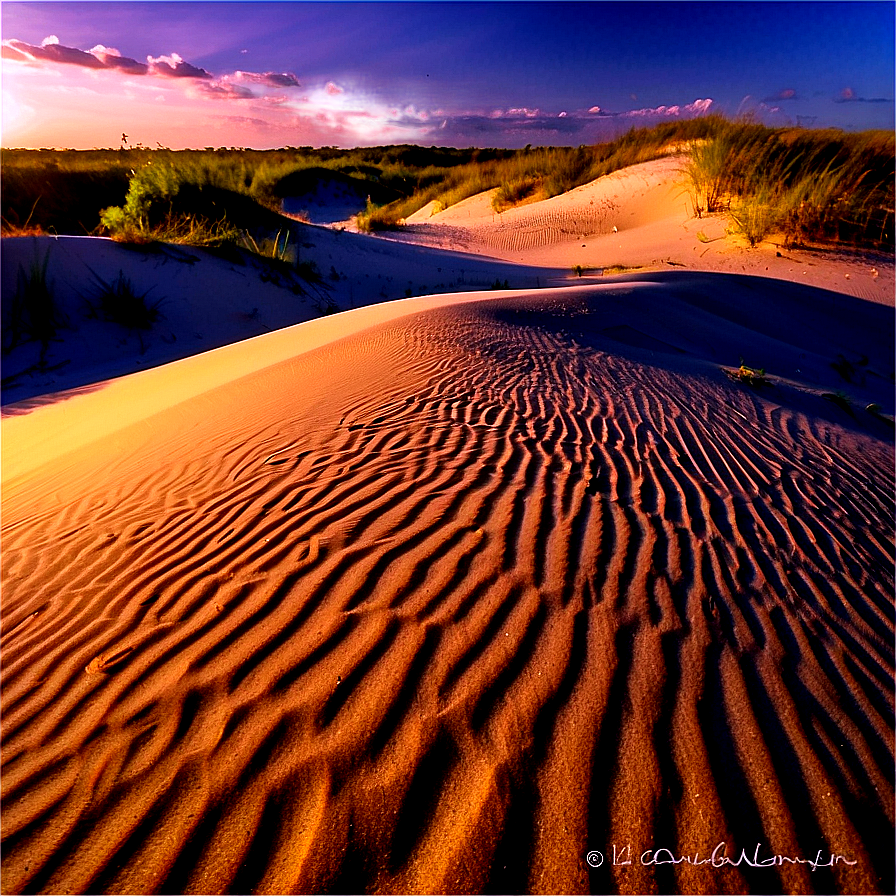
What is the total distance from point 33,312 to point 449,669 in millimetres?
8629

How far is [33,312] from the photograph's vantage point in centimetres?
747

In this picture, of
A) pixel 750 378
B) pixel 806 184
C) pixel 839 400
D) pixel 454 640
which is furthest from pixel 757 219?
pixel 454 640

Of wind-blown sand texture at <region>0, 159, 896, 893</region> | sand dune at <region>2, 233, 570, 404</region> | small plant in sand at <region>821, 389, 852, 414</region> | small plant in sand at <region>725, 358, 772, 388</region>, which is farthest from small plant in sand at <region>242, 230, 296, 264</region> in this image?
small plant in sand at <region>821, 389, 852, 414</region>

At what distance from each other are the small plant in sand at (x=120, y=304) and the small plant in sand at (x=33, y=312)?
1.82 feet

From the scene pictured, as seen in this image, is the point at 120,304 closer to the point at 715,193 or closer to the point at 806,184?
the point at 806,184

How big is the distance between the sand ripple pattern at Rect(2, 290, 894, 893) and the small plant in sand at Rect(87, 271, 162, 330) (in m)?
5.93

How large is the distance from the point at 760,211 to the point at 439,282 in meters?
7.39

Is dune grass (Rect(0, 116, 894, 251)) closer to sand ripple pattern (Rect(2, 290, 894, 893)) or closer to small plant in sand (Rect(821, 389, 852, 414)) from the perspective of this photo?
small plant in sand (Rect(821, 389, 852, 414))

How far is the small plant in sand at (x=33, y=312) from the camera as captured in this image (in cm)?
732

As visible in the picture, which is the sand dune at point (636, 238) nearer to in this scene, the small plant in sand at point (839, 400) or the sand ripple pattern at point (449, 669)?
the small plant in sand at point (839, 400)

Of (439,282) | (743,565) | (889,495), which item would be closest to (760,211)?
(439,282)

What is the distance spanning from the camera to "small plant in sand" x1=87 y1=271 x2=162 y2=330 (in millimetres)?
8133

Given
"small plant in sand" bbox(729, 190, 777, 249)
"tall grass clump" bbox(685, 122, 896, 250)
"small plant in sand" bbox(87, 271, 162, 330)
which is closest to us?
"small plant in sand" bbox(87, 271, 162, 330)

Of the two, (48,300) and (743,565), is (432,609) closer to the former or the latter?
(743,565)
